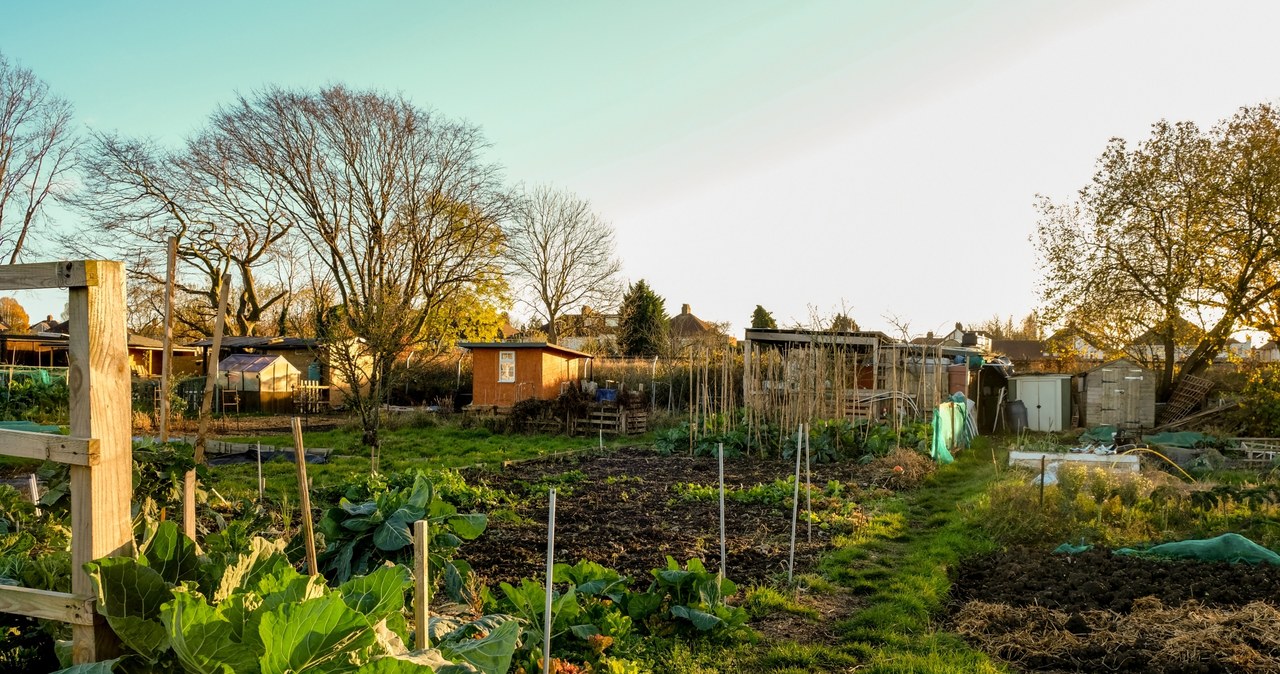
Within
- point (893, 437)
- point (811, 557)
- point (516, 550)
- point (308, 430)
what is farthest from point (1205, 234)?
point (308, 430)

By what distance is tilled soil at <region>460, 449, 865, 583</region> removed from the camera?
6148 millimetres

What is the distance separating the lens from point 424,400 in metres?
A: 26.6

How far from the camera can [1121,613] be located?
4906 mm

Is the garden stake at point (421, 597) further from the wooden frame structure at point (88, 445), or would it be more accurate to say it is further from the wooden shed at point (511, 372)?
the wooden shed at point (511, 372)

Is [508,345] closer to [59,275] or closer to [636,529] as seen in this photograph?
[636,529]

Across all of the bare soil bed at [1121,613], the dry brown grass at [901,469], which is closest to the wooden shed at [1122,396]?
the dry brown grass at [901,469]

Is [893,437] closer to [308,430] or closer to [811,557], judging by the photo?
[811,557]

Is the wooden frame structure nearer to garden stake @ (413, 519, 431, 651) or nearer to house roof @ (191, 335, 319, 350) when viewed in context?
garden stake @ (413, 519, 431, 651)

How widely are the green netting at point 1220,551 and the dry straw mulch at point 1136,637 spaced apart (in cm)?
168

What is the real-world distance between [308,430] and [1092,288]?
844 inches

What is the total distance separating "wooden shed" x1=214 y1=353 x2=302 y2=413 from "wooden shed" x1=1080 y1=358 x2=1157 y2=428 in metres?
24.6

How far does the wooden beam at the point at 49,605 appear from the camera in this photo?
2.09 m

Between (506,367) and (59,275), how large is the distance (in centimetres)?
2011

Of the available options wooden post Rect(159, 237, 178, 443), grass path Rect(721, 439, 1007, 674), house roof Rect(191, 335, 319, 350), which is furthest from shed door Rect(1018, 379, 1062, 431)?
house roof Rect(191, 335, 319, 350)
